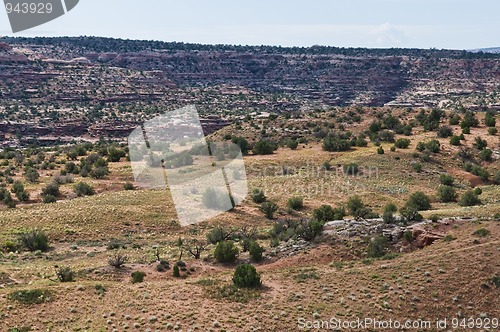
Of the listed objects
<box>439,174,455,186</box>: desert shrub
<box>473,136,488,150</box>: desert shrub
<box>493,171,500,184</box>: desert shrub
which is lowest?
<box>493,171,500,184</box>: desert shrub

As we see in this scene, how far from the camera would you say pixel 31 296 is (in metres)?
17.1

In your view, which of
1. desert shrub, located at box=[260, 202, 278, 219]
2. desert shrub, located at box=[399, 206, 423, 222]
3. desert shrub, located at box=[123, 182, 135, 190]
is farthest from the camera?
desert shrub, located at box=[123, 182, 135, 190]

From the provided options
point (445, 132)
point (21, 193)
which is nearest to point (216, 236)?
point (21, 193)

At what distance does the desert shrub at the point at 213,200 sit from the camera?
32.6 metres

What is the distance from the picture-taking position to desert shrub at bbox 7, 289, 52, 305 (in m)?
16.9

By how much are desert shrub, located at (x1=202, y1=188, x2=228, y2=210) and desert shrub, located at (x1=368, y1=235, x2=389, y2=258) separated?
1326 cm

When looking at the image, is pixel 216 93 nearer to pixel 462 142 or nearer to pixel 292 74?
pixel 292 74

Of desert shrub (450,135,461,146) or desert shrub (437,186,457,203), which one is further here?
desert shrub (450,135,461,146)

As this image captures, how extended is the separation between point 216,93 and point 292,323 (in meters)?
94.5

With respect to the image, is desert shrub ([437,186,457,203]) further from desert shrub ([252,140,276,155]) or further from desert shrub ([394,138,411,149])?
desert shrub ([252,140,276,155])

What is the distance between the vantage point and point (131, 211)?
99.5ft

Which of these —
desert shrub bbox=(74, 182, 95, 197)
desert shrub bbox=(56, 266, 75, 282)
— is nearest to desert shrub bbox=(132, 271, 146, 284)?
desert shrub bbox=(56, 266, 75, 282)

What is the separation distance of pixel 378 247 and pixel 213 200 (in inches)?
566

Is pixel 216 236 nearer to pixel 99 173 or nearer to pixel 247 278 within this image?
pixel 247 278
